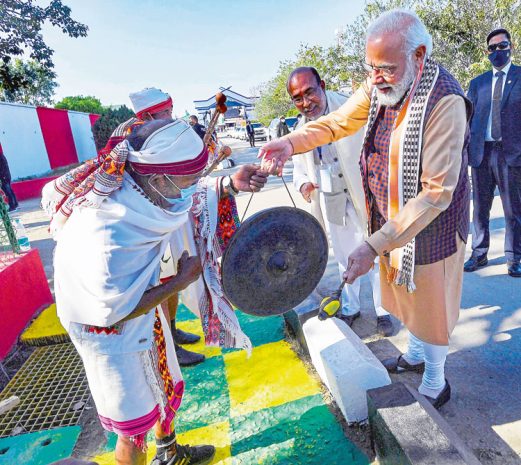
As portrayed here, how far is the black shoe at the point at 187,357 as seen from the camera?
10.4 feet

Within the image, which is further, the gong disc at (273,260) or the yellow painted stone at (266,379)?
the yellow painted stone at (266,379)

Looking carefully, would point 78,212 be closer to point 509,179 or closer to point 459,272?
point 459,272

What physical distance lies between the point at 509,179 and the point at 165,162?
373cm

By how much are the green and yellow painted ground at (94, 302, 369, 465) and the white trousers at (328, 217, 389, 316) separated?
0.68 meters

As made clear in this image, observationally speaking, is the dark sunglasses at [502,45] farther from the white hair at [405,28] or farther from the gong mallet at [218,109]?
the gong mallet at [218,109]

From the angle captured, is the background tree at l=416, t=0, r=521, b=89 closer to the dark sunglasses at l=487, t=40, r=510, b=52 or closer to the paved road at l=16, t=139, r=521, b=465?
the dark sunglasses at l=487, t=40, r=510, b=52

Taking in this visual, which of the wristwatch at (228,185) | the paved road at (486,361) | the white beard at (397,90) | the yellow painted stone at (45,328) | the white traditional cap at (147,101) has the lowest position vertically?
the paved road at (486,361)

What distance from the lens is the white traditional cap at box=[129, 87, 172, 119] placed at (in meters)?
3.52

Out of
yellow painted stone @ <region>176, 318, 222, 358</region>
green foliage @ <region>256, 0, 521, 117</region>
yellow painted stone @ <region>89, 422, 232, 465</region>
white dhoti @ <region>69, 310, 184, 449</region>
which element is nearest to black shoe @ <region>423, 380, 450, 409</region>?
yellow painted stone @ <region>89, 422, 232, 465</region>

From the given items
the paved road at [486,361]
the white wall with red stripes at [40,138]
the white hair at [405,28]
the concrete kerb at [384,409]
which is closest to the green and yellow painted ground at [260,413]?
the concrete kerb at [384,409]

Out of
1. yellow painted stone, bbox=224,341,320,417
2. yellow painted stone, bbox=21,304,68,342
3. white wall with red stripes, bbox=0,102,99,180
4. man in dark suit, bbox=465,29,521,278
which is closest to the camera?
yellow painted stone, bbox=224,341,320,417

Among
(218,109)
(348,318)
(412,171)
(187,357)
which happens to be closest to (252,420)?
(187,357)

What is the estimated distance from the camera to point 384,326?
3.24 m

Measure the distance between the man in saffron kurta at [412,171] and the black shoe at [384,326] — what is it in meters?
0.82
